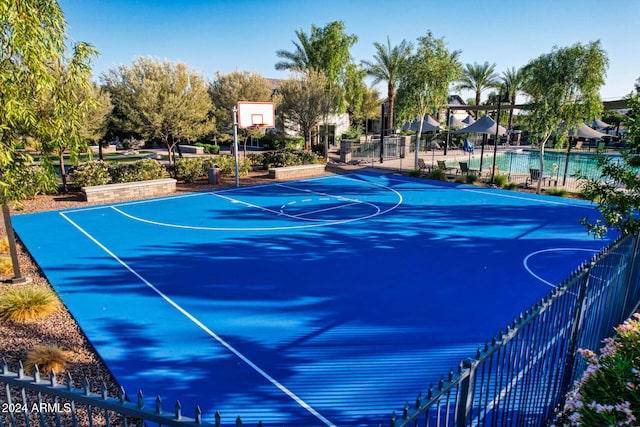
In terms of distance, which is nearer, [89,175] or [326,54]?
[89,175]

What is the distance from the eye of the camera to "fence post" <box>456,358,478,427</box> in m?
3.15

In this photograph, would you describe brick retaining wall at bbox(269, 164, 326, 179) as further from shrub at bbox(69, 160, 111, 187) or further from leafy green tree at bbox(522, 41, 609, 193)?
leafy green tree at bbox(522, 41, 609, 193)

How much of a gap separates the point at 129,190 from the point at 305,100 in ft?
46.1

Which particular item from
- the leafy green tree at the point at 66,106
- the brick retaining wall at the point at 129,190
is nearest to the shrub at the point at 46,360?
the leafy green tree at the point at 66,106

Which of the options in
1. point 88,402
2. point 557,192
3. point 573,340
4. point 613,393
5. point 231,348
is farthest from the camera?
point 557,192

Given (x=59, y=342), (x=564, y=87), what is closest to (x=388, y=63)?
(x=564, y=87)

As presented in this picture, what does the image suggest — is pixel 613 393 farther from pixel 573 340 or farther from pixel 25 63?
pixel 25 63

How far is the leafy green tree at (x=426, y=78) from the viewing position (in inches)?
1029

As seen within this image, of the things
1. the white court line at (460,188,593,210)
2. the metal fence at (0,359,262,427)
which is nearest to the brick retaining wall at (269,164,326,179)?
the white court line at (460,188,593,210)

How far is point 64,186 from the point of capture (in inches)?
838

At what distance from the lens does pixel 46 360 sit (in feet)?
21.5

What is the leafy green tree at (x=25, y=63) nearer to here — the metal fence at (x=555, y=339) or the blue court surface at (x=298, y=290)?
the blue court surface at (x=298, y=290)

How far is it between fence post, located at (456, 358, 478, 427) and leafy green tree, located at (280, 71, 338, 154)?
1102 inches

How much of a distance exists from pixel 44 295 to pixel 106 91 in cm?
1891
